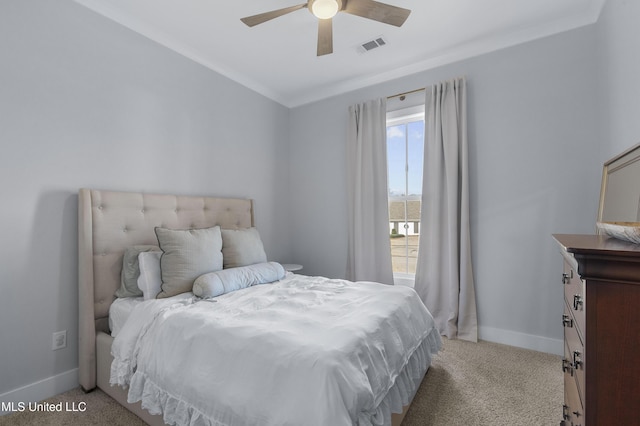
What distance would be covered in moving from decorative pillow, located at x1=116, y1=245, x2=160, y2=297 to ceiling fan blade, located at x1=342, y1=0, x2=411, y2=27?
84.7 inches

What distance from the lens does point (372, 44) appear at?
8.91ft

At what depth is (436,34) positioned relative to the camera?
8.42ft

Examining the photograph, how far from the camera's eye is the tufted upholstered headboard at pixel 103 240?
77.0 inches

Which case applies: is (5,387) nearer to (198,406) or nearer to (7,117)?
(198,406)

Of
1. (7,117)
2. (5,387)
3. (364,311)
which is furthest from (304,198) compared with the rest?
(5,387)

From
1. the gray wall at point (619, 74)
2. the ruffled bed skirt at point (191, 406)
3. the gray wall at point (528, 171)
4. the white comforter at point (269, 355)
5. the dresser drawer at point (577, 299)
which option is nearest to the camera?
the dresser drawer at point (577, 299)

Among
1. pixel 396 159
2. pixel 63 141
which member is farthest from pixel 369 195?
pixel 63 141

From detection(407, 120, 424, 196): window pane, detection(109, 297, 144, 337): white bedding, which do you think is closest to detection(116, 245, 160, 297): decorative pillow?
detection(109, 297, 144, 337): white bedding

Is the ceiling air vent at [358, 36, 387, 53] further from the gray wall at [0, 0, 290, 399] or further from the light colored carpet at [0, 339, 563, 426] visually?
the light colored carpet at [0, 339, 563, 426]

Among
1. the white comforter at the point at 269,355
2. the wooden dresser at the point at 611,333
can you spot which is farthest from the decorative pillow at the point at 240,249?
the wooden dresser at the point at 611,333

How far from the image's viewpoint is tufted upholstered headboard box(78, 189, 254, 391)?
77.0 inches

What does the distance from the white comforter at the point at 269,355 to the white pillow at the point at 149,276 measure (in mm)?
194

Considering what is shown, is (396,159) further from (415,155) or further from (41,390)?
(41,390)

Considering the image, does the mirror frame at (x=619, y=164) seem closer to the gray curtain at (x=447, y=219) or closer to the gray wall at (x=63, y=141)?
the gray curtain at (x=447, y=219)
